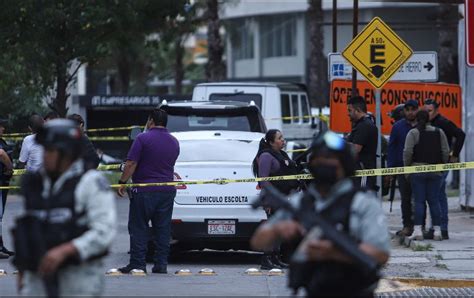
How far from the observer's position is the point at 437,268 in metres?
13.5

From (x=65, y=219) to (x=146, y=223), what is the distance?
669 centimetres

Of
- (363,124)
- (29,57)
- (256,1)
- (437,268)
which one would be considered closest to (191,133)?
(363,124)

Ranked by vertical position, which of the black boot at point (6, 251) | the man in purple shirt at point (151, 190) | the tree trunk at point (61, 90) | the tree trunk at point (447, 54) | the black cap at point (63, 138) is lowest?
the black boot at point (6, 251)

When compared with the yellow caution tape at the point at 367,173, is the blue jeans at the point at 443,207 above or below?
below

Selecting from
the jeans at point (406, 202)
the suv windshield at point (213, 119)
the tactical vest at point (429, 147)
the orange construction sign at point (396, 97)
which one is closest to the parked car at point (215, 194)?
the suv windshield at point (213, 119)

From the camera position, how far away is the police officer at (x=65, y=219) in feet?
→ 22.0

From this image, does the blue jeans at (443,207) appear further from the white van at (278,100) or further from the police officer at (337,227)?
the police officer at (337,227)

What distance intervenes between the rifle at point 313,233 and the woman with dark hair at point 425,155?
941cm

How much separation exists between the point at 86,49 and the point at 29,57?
1328 millimetres

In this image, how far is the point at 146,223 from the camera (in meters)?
13.4

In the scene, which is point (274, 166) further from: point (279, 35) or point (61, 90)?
point (279, 35)

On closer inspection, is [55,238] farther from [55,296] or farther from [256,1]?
[256,1]

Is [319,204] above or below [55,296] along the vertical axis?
above

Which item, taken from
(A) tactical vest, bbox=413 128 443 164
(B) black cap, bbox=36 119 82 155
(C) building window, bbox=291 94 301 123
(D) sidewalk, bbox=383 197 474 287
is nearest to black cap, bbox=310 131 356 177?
(B) black cap, bbox=36 119 82 155
